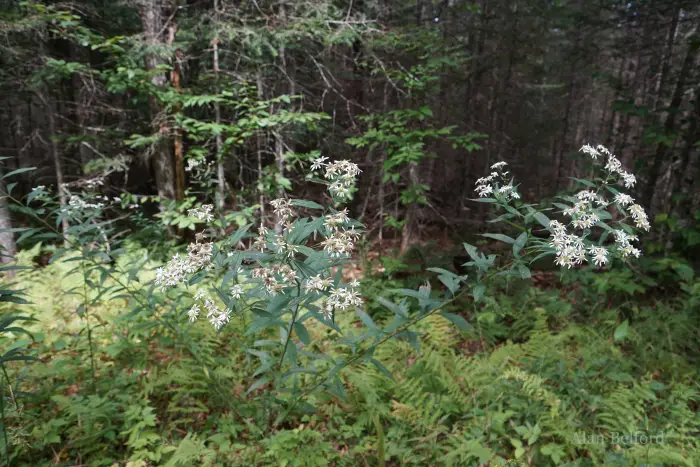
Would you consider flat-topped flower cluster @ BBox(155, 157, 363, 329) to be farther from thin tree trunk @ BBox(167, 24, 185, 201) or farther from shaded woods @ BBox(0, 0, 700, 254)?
thin tree trunk @ BBox(167, 24, 185, 201)

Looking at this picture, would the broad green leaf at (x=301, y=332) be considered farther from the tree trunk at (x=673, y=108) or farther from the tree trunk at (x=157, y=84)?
the tree trunk at (x=673, y=108)

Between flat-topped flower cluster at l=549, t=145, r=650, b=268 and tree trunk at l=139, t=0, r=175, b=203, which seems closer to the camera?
flat-topped flower cluster at l=549, t=145, r=650, b=268

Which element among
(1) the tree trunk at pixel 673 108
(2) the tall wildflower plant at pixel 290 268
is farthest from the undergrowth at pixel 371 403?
(1) the tree trunk at pixel 673 108

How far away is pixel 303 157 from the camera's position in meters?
5.71

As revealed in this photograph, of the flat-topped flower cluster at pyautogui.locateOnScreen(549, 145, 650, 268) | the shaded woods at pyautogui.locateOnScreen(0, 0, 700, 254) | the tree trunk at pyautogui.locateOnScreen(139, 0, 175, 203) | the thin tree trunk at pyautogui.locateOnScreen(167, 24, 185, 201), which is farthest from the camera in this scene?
the thin tree trunk at pyautogui.locateOnScreen(167, 24, 185, 201)

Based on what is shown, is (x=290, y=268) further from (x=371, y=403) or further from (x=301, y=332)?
(x=371, y=403)

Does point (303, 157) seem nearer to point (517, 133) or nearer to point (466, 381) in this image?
point (466, 381)

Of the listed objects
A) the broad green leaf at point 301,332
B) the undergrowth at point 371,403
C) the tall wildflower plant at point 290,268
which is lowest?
the undergrowth at point 371,403

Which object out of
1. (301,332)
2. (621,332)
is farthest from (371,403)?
(621,332)

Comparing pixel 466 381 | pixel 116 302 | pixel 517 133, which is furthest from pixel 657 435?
pixel 517 133

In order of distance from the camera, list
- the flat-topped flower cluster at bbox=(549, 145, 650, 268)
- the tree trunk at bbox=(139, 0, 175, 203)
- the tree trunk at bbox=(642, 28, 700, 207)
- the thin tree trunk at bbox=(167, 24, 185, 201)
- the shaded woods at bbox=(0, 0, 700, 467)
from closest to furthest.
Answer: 1. the flat-topped flower cluster at bbox=(549, 145, 650, 268)
2. the shaded woods at bbox=(0, 0, 700, 467)
3. the tree trunk at bbox=(642, 28, 700, 207)
4. the tree trunk at bbox=(139, 0, 175, 203)
5. the thin tree trunk at bbox=(167, 24, 185, 201)

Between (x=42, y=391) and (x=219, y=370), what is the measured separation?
1.48 m

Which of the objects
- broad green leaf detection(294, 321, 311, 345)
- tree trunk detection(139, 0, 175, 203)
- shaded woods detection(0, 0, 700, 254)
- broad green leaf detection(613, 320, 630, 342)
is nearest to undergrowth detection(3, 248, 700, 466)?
broad green leaf detection(613, 320, 630, 342)

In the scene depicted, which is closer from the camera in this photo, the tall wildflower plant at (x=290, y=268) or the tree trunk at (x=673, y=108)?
the tall wildflower plant at (x=290, y=268)
